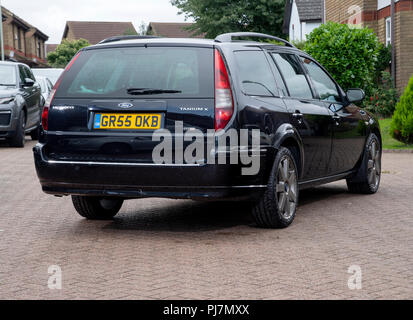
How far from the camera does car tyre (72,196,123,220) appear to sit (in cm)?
773

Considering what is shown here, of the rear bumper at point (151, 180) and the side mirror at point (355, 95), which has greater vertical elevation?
the side mirror at point (355, 95)

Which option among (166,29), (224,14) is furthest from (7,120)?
(166,29)

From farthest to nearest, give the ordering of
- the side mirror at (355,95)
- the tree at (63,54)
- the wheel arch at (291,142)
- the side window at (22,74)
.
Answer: the tree at (63,54) < the side window at (22,74) < the side mirror at (355,95) < the wheel arch at (291,142)

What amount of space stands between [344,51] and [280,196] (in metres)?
15.9

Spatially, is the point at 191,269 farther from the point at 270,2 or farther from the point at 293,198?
the point at 270,2

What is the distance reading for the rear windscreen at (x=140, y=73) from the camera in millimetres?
6566

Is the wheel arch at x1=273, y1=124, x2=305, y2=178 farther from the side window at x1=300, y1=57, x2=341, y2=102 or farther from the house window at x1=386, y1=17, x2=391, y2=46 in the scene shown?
the house window at x1=386, y1=17, x2=391, y2=46

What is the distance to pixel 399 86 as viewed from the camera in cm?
2558

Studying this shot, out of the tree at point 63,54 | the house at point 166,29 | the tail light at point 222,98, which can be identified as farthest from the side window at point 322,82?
the house at point 166,29

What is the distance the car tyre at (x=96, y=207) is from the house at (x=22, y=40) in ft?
152

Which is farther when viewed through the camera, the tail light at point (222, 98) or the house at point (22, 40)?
the house at point (22, 40)

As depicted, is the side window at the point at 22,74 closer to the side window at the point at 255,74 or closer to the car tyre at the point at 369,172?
the car tyre at the point at 369,172

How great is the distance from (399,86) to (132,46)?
20.0 metres
